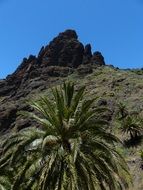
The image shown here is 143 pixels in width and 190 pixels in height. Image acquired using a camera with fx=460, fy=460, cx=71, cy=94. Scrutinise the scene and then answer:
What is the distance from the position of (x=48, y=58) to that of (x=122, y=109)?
64400mm

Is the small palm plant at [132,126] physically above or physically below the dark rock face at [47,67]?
below

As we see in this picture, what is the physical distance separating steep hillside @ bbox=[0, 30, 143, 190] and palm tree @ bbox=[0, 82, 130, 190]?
32.4 m

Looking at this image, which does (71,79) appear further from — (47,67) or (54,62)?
(54,62)

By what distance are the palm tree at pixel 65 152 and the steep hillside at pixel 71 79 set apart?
32430 millimetres

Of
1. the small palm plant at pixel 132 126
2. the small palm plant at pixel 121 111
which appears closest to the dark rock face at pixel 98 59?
the small palm plant at pixel 121 111

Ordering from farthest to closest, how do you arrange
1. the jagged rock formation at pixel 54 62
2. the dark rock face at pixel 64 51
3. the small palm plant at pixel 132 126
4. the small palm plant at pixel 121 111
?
1. the dark rock face at pixel 64 51
2. the jagged rock formation at pixel 54 62
3. the small palm plant at pixel 121 111
4. the small palm plant at pixel 132 126

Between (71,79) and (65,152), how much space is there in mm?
94963

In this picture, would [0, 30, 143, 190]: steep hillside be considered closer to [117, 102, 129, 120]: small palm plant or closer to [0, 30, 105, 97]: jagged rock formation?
[0, 30, 105, 97]: jagged rock formation

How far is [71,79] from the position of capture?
394 ft

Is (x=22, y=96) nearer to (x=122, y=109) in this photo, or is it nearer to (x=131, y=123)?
(x=122, y=109)

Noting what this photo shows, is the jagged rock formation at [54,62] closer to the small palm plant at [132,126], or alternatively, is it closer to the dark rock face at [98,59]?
the dark rock face at [98,59]

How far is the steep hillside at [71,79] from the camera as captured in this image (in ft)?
299

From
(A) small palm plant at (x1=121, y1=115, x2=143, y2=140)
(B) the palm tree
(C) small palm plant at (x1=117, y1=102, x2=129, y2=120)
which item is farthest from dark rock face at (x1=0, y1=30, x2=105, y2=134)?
(B) the palm tree

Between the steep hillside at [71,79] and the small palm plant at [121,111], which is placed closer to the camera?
the small palm plant at [121,111]
